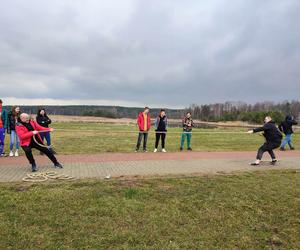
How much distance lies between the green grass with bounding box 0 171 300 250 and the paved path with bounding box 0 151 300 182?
1200mm

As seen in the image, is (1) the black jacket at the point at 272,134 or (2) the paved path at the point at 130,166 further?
(1) the black jacket at the point at 272,134

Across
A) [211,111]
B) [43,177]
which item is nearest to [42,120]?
[43,177]

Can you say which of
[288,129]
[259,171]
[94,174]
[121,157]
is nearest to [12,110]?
[121,157]

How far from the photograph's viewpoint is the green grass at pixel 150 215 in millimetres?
4271

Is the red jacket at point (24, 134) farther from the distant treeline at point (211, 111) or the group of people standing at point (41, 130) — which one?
the distant treeline at point (211, 111)

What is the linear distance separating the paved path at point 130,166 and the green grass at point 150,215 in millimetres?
1200

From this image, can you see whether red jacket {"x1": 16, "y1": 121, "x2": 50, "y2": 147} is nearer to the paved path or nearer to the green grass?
the paved path

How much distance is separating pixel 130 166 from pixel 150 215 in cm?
443

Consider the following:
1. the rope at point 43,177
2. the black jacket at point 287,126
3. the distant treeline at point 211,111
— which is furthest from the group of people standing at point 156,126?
the distant treeline at point 211,111

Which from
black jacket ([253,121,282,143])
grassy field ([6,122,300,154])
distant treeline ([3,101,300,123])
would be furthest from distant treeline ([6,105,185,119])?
black jacket ([253,121,282,143])

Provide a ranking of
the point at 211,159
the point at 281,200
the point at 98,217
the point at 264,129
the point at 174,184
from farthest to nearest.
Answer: the point at 211,159 < the point at 264,129 < the point at 174,184 < the point at 281,200 < the point at 98,217

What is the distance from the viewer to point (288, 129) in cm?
1512

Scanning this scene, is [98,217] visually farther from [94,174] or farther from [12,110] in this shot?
[12,110]

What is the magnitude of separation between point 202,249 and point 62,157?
8387mm
